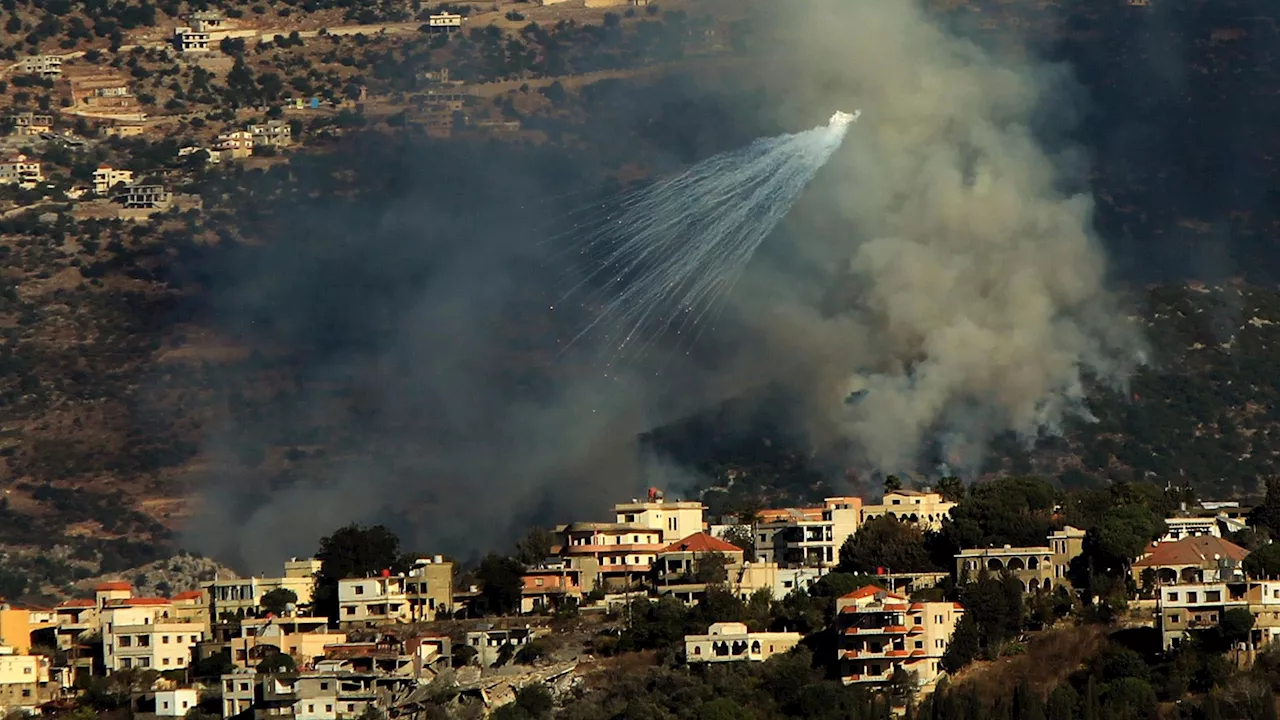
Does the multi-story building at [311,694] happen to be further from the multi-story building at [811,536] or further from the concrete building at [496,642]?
the multi-story building at [811,536]

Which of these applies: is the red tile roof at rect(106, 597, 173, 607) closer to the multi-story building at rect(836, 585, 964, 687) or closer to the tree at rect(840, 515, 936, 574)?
the tree at rect(840, 515, 936, 574)

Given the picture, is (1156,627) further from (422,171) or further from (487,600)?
(422,171)

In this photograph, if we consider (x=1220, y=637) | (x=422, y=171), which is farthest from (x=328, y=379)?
(x=1220, y=637)

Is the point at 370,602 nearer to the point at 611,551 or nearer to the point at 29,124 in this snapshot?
the point at 611,551

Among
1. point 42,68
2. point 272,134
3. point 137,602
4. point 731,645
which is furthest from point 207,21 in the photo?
point 731,645

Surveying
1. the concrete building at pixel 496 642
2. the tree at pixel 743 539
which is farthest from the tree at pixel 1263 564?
the concrete building at pixel 496 642

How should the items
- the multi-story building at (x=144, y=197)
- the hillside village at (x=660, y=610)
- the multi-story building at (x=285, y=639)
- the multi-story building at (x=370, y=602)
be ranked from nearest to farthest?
1. the hillside village at (x=660, y=610)
2. the multi-story building at (x=285, y=639)
3. the multi-story building at (x=370, y=602)
4. the multi-story building at (x=144, y=197)
